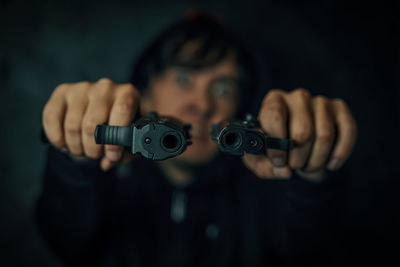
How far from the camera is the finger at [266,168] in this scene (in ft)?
1.24

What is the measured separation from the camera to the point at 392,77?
0.99m

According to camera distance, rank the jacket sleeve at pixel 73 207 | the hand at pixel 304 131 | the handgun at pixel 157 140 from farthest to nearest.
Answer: the jacket sleeve at pixel 73 207
the hand at pixel 304 131
the handgun at pixel 157 140

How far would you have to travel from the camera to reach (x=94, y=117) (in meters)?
0.33

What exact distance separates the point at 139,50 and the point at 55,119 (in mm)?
668

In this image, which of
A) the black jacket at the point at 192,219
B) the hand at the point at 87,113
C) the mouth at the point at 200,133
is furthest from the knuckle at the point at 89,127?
the mouth at the point at 200,133

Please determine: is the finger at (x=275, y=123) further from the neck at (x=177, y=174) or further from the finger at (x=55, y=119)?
the neck at (x=177, y=174)

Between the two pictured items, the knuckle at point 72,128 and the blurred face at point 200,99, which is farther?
the blurred face at point 200,99

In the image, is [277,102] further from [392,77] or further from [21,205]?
[21,205]

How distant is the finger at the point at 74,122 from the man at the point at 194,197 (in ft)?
0.40

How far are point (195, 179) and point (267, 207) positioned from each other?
252 millimetres

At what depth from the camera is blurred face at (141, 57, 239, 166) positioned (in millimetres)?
769

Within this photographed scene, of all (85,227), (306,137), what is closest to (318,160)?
(306,137)

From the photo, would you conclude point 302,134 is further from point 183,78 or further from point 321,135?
point 183,78

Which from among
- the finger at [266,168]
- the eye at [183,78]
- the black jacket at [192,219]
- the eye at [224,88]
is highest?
the eye at [183,78]
